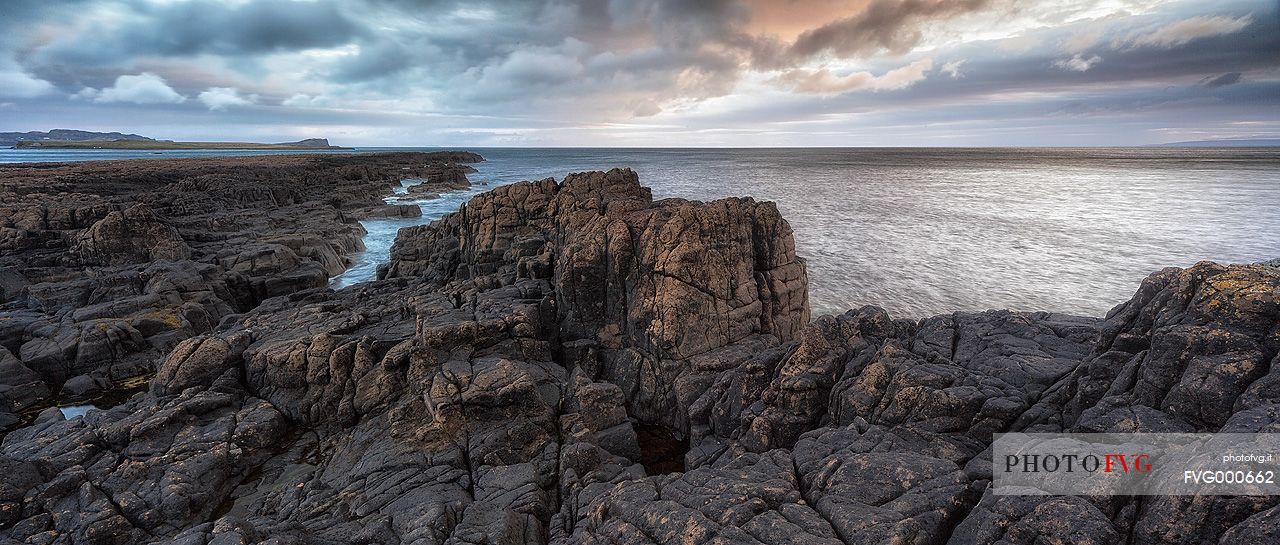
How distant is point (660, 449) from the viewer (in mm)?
19812

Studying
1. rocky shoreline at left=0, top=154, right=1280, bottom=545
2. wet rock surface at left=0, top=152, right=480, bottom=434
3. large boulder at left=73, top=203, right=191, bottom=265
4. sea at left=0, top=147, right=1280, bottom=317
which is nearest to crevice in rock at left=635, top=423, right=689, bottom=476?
rocky shoreline at left=0, top=154, right=1280, bottom=545

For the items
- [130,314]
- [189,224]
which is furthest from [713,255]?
[189,224]

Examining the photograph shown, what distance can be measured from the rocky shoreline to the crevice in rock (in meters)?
0.13

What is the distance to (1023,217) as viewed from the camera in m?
70.2

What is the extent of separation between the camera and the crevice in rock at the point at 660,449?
1876 cm

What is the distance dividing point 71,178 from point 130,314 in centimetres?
8485

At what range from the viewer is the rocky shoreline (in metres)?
10.3

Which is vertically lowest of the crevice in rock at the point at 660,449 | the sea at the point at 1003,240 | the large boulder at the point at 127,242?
the crevice in rock at the point at 660,449

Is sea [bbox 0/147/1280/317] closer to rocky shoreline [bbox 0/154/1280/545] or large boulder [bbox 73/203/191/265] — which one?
large boulder [bbox 73/203/191/265]

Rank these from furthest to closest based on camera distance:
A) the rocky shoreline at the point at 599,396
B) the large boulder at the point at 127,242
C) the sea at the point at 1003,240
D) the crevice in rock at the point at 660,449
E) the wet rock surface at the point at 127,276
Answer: the sea at the point at 1003,240
the large boulder at the point at 127,242
the wet rock surface at the point at 127,276
the crevice in rock at the point at 660,449
the rocky shoreline at the point at 599,396

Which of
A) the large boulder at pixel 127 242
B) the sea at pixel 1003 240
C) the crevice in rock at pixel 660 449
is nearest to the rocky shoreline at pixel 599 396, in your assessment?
the crevice in rock at pixel 660 449

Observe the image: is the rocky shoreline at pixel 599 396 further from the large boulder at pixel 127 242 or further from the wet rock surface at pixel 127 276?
the large boulder at pixel 127 242

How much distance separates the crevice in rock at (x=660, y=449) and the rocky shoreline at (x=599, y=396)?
0.42 feet

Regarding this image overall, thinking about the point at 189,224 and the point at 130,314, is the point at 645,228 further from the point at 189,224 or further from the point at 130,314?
the point at 189,224
